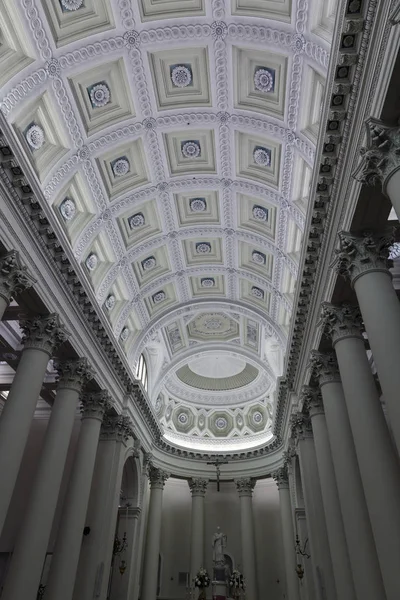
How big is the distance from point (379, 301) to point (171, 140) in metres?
10.1

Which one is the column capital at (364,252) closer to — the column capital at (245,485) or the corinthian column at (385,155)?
the corinthian column at (385,155)

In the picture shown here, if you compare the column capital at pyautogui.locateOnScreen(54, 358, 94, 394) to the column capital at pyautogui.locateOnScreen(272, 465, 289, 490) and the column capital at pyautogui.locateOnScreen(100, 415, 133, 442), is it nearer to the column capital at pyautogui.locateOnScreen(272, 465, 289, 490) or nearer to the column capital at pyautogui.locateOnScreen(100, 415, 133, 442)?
the column capital at pyautogui.locateOnScreen(100, 415, 133, 442)

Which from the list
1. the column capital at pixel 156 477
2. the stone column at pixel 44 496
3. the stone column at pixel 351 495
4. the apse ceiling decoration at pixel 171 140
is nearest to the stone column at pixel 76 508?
the stone column at pixel 44 496

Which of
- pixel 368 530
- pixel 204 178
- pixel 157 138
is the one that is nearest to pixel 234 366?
pixel 204 178

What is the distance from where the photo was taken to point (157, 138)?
582 inches

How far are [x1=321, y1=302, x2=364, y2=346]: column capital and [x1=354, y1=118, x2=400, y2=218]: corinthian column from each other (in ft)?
13.4

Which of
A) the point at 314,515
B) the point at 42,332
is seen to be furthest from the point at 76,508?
the point at 314,515

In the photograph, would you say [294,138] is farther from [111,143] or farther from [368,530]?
[368,530]

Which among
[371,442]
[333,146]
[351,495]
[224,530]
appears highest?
[333,146]

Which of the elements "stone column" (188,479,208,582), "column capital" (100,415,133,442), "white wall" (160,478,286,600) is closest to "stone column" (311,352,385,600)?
"column capital" (100,415,133,442)

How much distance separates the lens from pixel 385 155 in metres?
7.11

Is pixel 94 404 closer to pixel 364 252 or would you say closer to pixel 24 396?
pixel 24 396

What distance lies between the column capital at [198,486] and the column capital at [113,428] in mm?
10937

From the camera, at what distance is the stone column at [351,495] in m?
8.93
